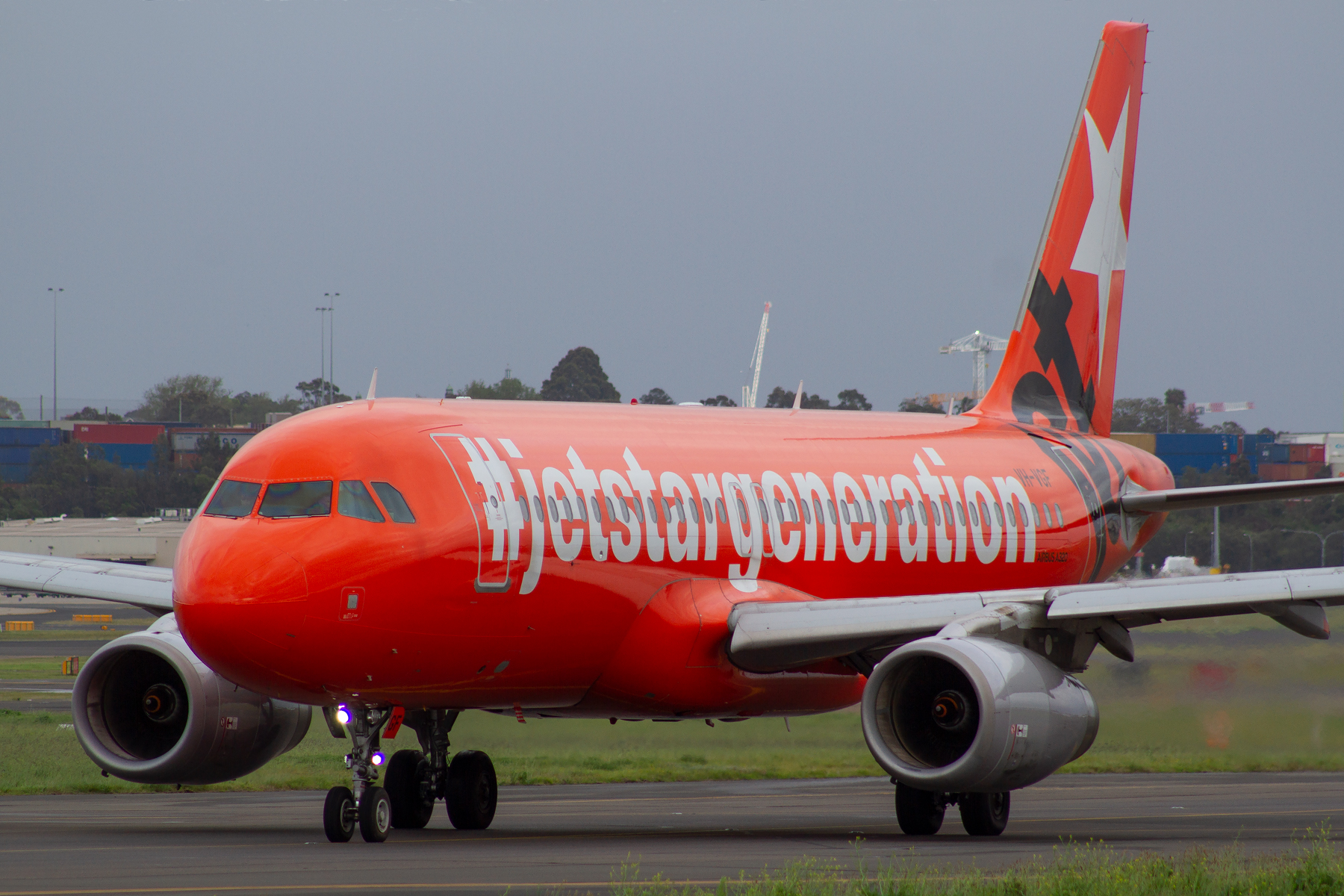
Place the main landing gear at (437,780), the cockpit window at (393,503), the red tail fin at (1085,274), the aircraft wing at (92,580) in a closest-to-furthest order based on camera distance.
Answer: the cockpit window at (393,503) < the main landing gear at (437,780) < the aircraft wing at (92,580) < the red tail fin at (1085,274)

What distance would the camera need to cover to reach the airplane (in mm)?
14898

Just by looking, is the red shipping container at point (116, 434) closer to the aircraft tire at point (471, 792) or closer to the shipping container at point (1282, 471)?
the shipping container at point (1282, 471)

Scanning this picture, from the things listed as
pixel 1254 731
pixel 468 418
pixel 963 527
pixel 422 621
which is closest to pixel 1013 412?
pixel 963 527

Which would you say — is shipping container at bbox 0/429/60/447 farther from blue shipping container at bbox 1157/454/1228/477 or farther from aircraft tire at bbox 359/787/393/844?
aircraft tire at bbox 359/787/393/844

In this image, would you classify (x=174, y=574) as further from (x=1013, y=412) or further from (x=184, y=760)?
(x=1013, y=412)

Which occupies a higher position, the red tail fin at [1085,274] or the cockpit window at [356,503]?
the red tail fin at [1085,274]

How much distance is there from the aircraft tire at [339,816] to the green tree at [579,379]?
79.5 m

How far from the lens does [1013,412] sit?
25500mm

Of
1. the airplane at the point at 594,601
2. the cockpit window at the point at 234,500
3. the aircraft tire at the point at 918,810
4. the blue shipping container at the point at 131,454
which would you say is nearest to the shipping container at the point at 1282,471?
the blue shipping container at the point at 131,454

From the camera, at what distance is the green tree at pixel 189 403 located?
132750mm

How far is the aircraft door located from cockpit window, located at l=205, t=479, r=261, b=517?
1.87 m

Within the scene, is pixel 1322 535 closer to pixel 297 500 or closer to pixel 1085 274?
pixel 1085 274

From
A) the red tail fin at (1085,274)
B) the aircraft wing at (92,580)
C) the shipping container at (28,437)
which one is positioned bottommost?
the aircraft wing at (92,580)

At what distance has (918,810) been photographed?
56.3ft
